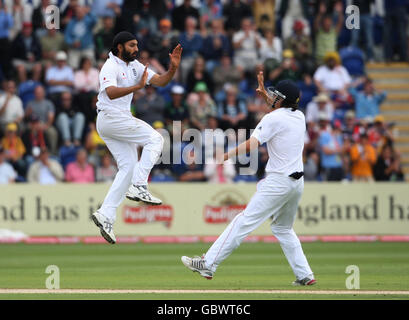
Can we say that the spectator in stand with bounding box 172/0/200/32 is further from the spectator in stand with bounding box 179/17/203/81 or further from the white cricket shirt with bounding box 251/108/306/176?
the white cricket shirt with bounding box 251/108/306/176

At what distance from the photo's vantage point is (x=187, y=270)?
50.3 feet

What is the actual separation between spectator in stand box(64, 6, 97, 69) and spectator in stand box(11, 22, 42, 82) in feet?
2.45

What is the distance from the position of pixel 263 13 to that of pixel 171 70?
43.0ft

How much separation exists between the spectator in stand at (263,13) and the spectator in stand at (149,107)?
4.17m

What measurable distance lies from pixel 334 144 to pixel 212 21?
4515 millimetres

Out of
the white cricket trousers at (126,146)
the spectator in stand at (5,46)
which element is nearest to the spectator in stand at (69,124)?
the spectator in stand at (5,46)

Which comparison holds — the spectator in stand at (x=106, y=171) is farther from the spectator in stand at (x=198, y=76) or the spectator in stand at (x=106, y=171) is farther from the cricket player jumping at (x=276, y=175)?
the cricket player jumping at (x=276, y=175)

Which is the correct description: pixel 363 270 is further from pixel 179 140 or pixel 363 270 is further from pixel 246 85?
pixel 246 85

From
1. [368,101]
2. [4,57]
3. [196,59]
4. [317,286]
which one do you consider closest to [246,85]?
[196,59]

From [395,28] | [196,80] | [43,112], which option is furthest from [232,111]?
[395,28]

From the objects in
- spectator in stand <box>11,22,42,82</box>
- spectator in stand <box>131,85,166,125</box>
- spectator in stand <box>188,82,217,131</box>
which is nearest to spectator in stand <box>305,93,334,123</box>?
spectator in stand <box>188,82,217,131</box>

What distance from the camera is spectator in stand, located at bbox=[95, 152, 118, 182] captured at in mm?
21469

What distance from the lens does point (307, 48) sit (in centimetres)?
2442

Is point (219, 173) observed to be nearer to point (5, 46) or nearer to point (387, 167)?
point (387, 167)
